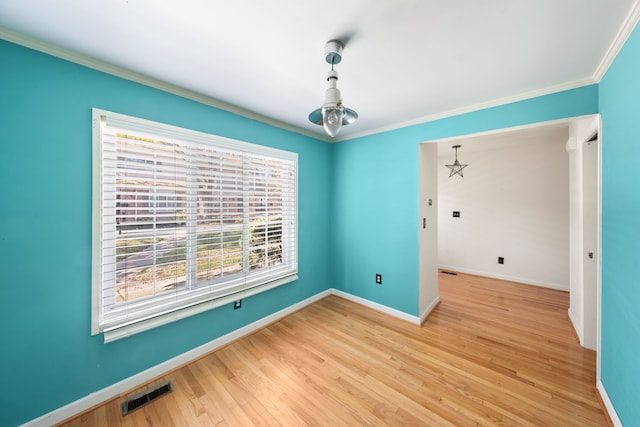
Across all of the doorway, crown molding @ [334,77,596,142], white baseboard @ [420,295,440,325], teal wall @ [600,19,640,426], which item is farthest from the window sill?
the doorway

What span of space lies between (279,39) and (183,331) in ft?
7.88

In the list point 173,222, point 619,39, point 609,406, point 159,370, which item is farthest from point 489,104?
point 159,370

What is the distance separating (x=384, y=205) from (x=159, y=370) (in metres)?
2.81

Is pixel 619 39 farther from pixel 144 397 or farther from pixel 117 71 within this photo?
pixel 144 397

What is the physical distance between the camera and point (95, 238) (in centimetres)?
158

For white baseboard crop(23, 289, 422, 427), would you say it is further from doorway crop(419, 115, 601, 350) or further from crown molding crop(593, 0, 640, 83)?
crown molding crop(593, 0, 640, 83)

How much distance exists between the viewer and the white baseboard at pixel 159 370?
58.1 inches

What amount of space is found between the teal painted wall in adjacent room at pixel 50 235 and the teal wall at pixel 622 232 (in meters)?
3.10

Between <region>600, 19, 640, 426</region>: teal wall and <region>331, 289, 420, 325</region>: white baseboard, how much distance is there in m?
1.46

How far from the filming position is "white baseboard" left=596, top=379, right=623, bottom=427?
4.53 ft

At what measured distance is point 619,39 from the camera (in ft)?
4.29

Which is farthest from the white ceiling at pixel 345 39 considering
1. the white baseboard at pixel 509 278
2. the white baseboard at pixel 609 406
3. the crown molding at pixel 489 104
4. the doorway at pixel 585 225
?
the white baseboard at pixel 509 278

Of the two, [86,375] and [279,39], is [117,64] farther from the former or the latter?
[86,375]

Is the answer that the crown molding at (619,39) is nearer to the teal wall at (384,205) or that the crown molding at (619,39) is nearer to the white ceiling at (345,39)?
the white ceiling at (345,39)
